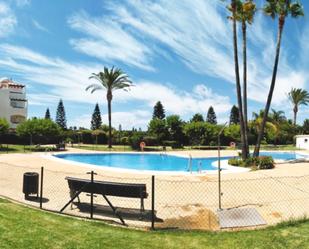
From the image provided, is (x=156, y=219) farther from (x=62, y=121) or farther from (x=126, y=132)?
(x=62, y=121)

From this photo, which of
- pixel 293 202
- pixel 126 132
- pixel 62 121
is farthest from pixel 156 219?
→ pixel 62 121

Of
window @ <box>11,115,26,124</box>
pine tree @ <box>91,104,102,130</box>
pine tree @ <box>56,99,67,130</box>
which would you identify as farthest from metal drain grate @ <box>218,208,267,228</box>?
pine tree @ <box>56,99,67,130</box>

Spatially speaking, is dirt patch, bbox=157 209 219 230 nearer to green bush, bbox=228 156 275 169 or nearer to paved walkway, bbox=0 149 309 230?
paved walkway, bbox=0 149 309 230

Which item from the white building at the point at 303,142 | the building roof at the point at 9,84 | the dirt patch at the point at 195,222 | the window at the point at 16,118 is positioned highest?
the building roof at the point at 9,84

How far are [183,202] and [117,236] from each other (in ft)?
13.9

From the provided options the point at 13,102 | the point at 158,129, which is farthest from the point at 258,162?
the point at 13,102

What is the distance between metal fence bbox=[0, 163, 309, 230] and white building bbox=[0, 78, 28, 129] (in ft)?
153

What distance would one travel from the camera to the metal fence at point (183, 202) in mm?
8297

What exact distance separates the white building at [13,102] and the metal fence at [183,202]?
46.7 m

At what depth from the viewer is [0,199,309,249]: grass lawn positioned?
6145mm

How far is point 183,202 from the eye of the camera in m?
10.5

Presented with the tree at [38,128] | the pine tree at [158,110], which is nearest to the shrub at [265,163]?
the tree at [38,128]

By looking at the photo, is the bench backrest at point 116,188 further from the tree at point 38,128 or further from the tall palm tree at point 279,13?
the tree at point 38,128

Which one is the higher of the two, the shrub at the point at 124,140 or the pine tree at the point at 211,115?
the pine tree at the point at 211,115
